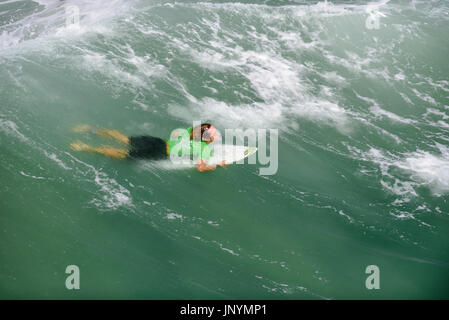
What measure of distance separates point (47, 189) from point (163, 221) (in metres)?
2.94

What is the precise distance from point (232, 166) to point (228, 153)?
47 centimetres

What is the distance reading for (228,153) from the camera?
35.4 feet

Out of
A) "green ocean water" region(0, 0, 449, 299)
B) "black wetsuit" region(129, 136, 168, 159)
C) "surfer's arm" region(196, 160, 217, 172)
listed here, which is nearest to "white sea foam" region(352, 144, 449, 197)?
"green ocean water" region(0, 0, 449, 299)

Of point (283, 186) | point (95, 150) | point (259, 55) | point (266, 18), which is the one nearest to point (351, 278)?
point (283, 186)

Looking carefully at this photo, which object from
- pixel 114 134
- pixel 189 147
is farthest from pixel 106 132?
pixel 189 147

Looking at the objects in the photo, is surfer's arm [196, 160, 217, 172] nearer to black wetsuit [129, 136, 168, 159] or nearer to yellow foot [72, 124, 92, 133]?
black wetsuit [129, 136, 168, 159]

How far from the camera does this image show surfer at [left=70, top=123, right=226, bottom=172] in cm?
1007

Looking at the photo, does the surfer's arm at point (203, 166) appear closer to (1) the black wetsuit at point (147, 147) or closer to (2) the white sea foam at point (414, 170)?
(1) the black wetsuit at point (147, 147)

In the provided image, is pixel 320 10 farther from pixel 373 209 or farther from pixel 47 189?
pixel 47 189

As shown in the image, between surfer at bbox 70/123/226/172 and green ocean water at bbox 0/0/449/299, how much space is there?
24cm

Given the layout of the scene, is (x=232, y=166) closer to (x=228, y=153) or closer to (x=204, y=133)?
(x=228, y=153)

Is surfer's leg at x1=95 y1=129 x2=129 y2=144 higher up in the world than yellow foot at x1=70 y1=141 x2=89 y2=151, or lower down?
higher up

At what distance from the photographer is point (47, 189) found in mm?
9375

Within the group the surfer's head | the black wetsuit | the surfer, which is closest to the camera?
the surfer's head
